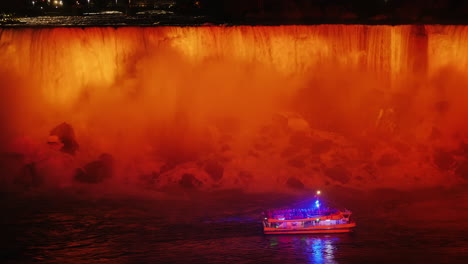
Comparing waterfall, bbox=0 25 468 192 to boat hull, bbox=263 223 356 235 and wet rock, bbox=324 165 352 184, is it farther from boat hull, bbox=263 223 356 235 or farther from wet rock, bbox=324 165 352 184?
boat hull, bbox=263 223 356 235

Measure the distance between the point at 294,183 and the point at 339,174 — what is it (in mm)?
1258

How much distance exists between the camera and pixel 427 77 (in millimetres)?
24016

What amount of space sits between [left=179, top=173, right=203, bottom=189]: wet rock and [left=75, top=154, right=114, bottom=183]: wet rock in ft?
6.27

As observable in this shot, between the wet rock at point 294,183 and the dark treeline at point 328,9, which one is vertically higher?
the dark treeline at point 328,9

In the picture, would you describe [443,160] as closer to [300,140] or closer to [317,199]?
[300,140]

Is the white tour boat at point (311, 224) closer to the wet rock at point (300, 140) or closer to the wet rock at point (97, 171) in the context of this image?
the wet rock at point (300, 140)

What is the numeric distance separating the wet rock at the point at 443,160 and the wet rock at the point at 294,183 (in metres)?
3.75

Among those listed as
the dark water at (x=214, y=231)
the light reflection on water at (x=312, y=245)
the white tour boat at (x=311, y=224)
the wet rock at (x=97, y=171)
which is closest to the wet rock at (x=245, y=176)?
the dark water at (x=214, y=231)

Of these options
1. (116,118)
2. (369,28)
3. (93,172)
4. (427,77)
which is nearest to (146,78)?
(116,118)

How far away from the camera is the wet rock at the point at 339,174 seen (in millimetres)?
22391

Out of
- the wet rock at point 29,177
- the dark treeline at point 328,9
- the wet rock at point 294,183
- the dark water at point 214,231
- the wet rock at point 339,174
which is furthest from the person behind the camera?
the dark treeline at point 328,9

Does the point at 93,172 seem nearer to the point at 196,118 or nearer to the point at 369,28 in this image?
the point at 196,118

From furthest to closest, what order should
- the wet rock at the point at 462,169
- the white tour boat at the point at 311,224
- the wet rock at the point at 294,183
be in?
the wet rock at the point at 462,169, the wet rock at the point at 294,183, the white tour boat at the point at 311,224

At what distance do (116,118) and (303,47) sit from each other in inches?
217
